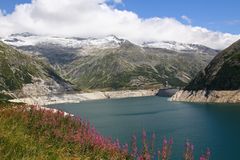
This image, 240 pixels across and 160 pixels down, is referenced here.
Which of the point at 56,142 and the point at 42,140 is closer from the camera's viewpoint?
the point at 42,140

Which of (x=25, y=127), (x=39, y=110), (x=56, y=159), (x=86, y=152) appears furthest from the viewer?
(x=39, y=110)

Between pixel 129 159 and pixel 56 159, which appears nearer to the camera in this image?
pixel 56 159

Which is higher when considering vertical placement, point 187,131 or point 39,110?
point 39,110

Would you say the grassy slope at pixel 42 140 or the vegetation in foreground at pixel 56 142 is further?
the vegetation in foreground at pixel 56 142

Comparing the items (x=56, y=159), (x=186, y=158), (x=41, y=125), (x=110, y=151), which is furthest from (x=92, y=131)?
(x=56, y=159)

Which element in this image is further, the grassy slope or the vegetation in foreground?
the vegetation in foreground

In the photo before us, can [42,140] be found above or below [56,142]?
above

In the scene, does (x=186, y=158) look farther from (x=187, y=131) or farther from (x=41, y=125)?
(x=187, y=131)

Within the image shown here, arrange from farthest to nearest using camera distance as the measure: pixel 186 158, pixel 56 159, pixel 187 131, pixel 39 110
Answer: pixel 187 131, pixel 39 110, pixel 186 158, pixel 56 159
